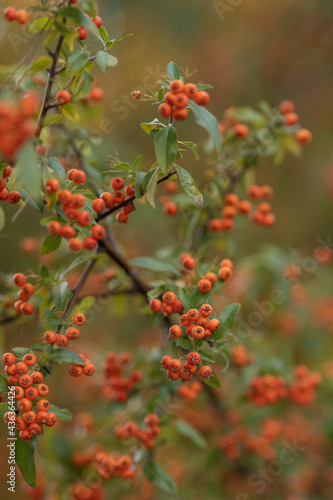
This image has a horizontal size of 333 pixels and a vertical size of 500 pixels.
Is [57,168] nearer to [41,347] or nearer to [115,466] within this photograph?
[41,347]

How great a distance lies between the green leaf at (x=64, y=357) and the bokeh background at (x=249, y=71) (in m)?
2.28

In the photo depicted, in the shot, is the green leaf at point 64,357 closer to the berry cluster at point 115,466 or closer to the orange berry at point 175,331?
the orange berry at point 175,331

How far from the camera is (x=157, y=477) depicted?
1.43m

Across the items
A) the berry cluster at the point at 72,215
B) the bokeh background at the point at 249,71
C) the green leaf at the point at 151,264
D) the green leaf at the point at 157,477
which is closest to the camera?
the berry cluster at the point at 72,215

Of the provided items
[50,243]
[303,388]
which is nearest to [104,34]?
[50,243]

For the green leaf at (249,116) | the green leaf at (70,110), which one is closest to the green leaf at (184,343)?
the green leaf at (70,110)

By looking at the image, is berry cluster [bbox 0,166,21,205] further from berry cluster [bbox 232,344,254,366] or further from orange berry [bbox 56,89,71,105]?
berry cluster [bbox 232,344,254,366]

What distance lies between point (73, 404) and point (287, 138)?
2.31 meters

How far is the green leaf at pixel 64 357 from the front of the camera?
40.2 inches

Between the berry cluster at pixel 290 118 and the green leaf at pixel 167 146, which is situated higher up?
the green leaf at pixel 167 146

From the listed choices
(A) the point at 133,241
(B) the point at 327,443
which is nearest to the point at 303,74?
(A) the point at 133,241

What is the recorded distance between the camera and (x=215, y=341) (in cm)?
114

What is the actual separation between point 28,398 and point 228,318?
52 cm

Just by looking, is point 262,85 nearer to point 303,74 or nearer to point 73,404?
point 303,74
